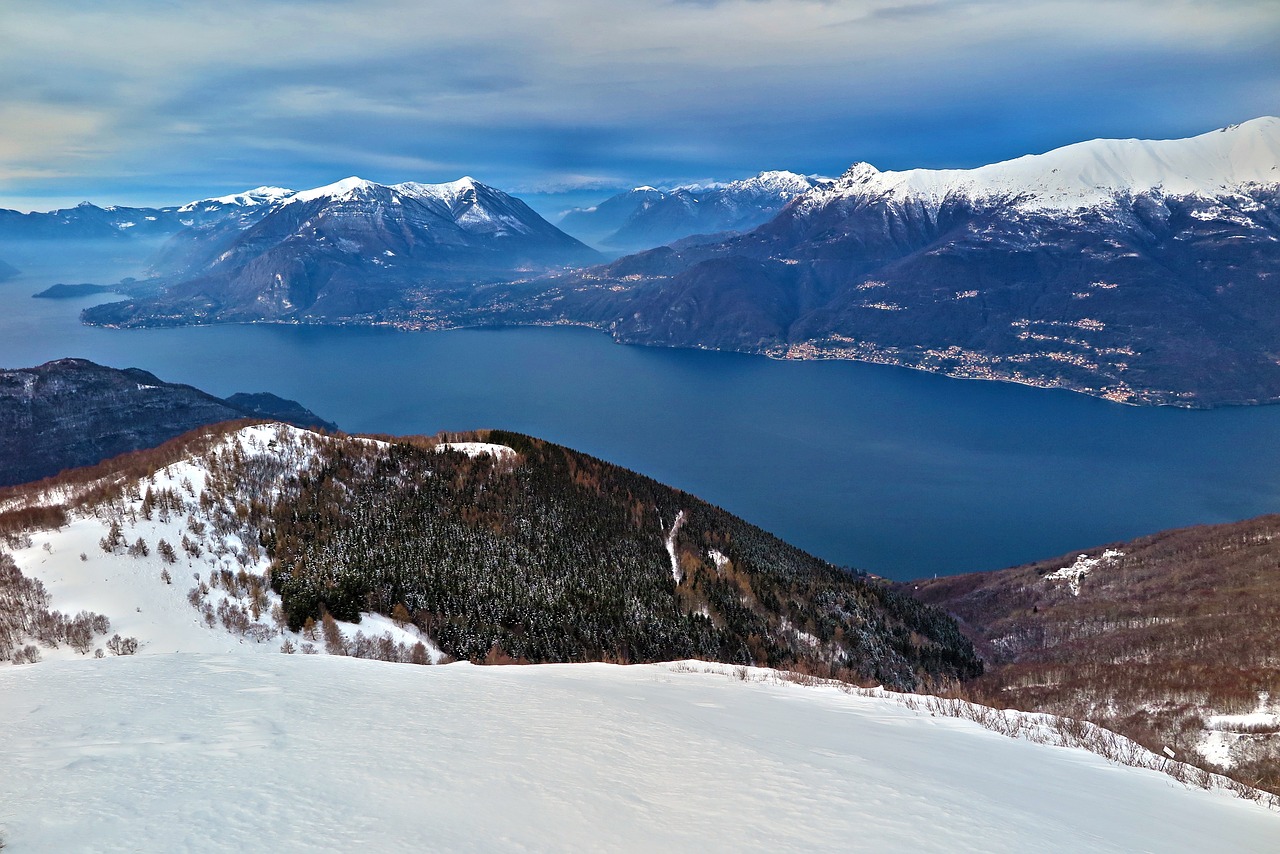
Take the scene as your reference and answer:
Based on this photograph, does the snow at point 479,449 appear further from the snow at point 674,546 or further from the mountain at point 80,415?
the mountain at point 80,415

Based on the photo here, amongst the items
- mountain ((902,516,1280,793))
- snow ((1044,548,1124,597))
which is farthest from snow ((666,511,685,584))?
snow ((1044,548,1124,597))

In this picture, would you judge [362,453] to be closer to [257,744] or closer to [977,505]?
[257,744]

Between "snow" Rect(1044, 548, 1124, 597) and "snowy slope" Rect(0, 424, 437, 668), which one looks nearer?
"snowy slope" Rect(0, 424, 437, 668)

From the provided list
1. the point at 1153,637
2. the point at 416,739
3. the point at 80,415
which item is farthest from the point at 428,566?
the point at 80,415

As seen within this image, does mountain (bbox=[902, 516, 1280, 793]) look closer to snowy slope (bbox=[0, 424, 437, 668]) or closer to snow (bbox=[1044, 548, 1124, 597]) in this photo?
snow (bbox=[1044, 548, 1124, 597])

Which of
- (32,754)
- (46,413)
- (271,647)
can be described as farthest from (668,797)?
(46,413)
